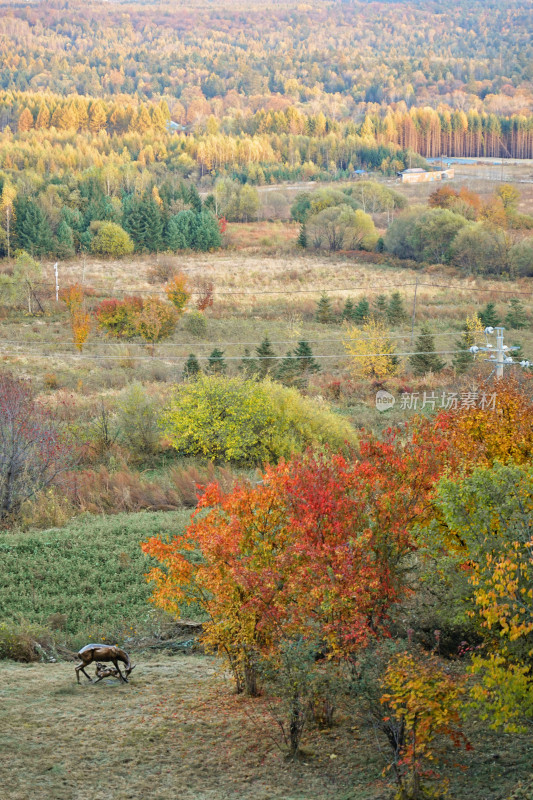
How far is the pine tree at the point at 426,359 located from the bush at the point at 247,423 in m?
15.3

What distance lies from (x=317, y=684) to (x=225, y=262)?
81.0m

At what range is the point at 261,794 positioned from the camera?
8047 mm

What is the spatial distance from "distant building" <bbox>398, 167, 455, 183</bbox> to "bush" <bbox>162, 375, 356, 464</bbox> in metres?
118

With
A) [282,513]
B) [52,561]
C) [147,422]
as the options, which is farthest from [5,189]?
[282,513]

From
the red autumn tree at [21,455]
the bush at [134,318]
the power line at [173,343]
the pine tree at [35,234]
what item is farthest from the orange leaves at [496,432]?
the pine tree at [35,234]

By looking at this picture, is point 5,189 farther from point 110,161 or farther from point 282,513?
point 282,513

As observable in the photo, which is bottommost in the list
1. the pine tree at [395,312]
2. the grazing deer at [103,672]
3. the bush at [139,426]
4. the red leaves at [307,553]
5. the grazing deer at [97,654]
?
the pine tree at [395,312]

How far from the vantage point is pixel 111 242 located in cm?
8925

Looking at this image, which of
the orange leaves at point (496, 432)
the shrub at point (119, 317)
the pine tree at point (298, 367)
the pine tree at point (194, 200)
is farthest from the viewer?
the pine tree at point (194, 200)

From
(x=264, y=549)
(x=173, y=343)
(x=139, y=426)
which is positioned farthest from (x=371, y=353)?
(x=264, y=549)

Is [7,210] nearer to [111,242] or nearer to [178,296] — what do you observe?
[111,242]

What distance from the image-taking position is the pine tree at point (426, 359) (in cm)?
4503

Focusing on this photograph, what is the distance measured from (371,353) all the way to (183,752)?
38812mm

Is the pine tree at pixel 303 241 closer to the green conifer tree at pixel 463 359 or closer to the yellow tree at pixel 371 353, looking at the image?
the yellow tree at pixel 371 353
